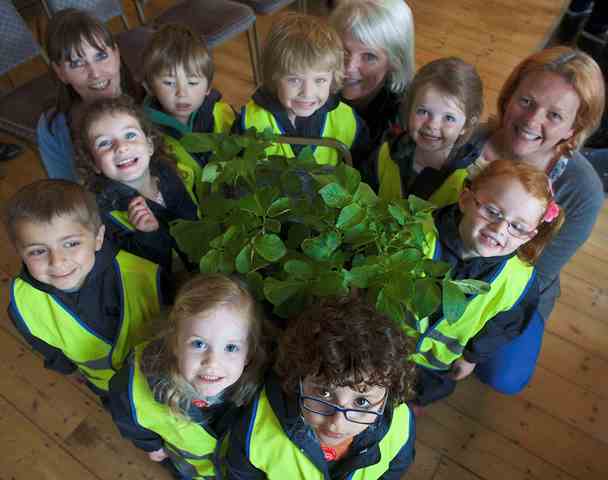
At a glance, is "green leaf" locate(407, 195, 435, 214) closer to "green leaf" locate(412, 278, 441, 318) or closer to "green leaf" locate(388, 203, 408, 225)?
"green leaf" locate(388, 203, 408, 225)

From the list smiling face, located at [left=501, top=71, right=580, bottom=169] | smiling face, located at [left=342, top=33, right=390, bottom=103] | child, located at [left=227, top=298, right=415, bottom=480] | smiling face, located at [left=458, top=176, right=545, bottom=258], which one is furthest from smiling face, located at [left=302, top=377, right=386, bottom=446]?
smiling face, located at [left=342, top=33, right=390, bottom=103]

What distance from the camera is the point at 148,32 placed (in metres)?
2.50

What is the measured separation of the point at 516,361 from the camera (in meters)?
1.56

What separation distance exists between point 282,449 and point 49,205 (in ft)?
2.54

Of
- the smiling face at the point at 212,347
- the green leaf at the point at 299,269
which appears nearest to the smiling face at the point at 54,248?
the smiling face at the point at 212,347

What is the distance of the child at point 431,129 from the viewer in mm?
1332

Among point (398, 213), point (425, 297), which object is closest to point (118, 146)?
point (398, 213)

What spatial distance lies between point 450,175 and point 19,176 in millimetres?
2372

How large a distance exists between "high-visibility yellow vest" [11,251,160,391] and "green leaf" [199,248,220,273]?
0.36 metres

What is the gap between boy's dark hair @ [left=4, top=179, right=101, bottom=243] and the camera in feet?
3.62

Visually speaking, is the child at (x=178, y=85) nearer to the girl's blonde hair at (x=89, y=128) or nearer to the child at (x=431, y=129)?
the girl's blonde hair at (x=89, y=128)

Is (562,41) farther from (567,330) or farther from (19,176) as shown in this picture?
(19,176)

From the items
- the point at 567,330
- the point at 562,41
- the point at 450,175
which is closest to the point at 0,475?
the point at 450,175

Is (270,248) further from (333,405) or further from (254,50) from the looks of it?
(254,50)
